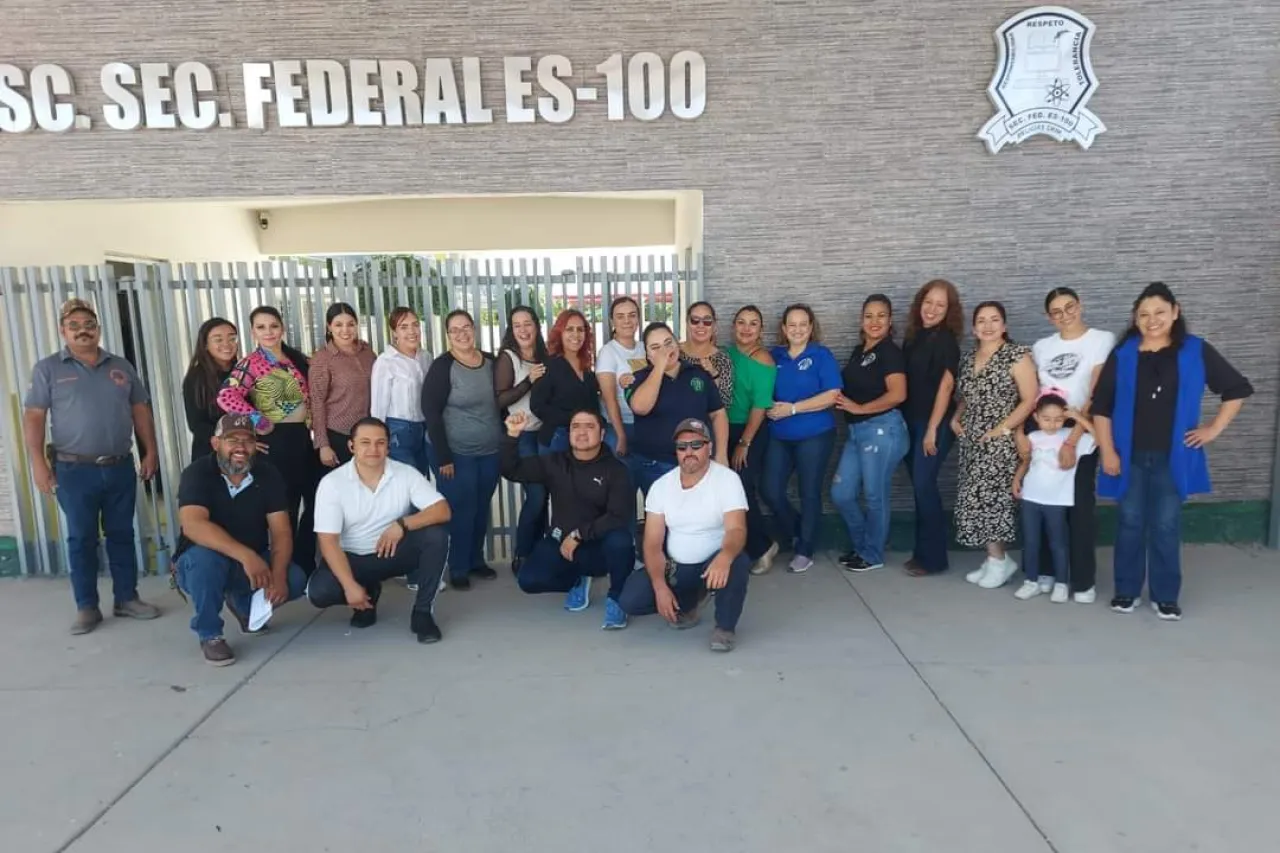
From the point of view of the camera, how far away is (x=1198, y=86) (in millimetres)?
5238

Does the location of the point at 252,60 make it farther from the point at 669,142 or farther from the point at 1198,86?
the point at 1198,86

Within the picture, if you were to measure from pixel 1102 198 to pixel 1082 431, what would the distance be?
1921mm

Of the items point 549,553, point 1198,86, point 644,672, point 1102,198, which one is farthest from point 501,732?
point 1198,86

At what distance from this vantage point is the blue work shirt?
4.93 m

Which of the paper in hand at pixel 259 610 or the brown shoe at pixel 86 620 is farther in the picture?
the brown shoe at pixel 86 620

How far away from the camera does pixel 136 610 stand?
454 cm

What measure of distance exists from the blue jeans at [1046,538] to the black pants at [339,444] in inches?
152

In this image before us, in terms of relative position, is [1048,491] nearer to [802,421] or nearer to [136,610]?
[802,421]

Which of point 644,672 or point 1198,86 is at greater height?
point 1198,86

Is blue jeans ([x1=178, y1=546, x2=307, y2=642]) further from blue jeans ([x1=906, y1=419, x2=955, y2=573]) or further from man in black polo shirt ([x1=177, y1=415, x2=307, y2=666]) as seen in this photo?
blue jeans ([x1=906, y1=419, x2=955, y2=573])

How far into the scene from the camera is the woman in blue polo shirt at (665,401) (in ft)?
14.5

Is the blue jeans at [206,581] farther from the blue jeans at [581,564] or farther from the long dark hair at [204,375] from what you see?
the blue jeans at [581,564]

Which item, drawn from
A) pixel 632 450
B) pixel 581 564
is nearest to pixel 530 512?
pixel 581 564

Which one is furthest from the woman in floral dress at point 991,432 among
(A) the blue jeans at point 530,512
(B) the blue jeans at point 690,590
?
(A) the blue jeans at point 530,512
